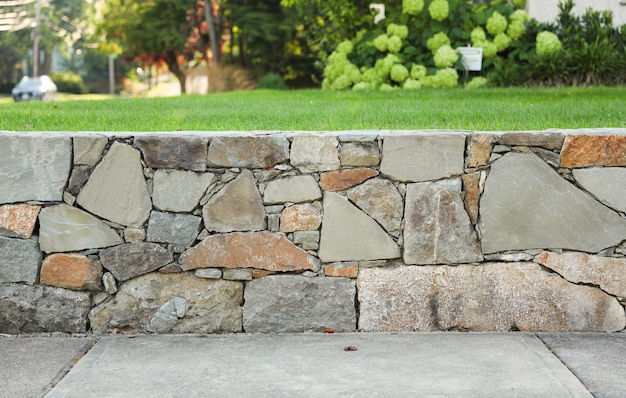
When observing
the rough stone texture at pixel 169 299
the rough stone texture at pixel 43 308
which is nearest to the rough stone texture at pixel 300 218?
the rough stone texture at pixel 169 299

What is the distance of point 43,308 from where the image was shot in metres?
5.27

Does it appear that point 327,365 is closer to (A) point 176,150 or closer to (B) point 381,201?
(B) point 381,201

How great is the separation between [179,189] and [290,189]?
645 millimetres

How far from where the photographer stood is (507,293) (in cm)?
520

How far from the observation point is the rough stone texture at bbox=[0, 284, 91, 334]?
207 inches

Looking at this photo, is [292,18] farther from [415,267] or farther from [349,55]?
[415,267]

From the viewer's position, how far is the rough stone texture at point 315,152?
5.14 m

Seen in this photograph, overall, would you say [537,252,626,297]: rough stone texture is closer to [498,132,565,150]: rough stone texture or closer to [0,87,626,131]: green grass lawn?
[498,132,565,150]: rough stone texture

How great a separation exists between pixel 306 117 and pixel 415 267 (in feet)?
6.63

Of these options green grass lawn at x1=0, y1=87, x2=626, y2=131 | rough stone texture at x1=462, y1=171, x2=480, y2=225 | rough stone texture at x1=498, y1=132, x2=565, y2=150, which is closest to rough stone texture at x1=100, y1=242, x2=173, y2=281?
green grass lawn at x1=0, y1=87, x2=626, y2=131

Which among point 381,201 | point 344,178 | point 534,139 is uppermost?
point 534,139

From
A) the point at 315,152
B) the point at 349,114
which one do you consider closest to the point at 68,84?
the point at 349,114

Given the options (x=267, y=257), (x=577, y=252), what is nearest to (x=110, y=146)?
(x=267, y=257)

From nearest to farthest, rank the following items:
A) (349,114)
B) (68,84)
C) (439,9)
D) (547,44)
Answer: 1. (349,114)
2. (547,44)
3. (439,9)
4. (68,84)
